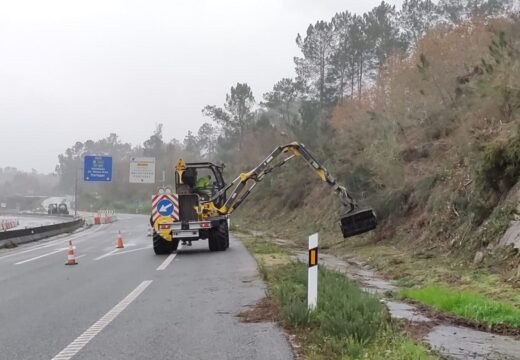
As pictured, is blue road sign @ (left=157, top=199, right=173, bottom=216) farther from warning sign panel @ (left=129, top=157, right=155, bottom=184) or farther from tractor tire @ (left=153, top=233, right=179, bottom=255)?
warning sign panel @ (left=129, top=157, right=155, bottom=184)

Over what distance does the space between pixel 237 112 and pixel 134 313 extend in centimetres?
6910

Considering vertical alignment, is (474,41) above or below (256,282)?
above

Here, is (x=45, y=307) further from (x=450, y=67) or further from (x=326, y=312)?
(x=450, y=67)

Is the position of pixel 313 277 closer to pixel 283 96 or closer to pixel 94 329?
pixel 94 329

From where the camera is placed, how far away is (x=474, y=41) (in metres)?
26.2

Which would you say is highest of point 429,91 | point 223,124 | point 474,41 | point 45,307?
point 223,124

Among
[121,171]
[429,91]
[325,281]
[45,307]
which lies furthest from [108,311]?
[121,171]

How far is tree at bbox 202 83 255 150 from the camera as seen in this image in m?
75.2

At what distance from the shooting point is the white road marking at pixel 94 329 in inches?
261

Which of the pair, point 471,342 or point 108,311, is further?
point 108,311

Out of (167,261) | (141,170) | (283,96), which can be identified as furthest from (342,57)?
(167,261)

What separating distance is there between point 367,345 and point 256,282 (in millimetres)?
6198

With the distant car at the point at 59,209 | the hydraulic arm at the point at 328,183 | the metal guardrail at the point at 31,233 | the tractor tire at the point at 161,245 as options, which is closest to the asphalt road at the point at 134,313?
the tractor tire at the point at 161,245

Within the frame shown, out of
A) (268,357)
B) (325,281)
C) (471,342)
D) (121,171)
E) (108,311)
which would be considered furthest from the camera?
(121,171)
